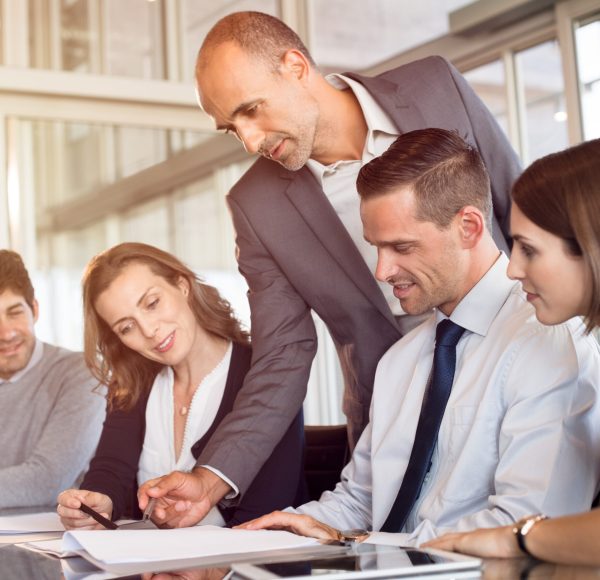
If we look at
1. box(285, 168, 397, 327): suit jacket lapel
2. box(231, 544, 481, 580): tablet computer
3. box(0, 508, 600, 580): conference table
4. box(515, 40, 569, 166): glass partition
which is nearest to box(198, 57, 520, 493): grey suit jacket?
box(285, 168, 397, 327): suit jacket lapel

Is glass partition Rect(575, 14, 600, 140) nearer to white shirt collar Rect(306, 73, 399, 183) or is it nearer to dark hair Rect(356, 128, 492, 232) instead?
white shirt collar Rect(306, 73, 399, 183)

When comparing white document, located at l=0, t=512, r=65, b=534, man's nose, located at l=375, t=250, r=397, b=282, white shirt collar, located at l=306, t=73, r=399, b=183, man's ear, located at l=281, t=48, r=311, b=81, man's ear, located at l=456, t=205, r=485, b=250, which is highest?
man's ear, located at l=281, t=48, r=311, b=81

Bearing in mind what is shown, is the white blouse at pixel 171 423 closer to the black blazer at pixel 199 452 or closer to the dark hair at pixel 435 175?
the black blazer at pixel 199 452

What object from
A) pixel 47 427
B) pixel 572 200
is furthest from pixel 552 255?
pixel 47 427

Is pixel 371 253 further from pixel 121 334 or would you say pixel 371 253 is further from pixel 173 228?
pixel 173 228

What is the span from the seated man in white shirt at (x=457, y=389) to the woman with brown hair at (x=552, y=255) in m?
0.15

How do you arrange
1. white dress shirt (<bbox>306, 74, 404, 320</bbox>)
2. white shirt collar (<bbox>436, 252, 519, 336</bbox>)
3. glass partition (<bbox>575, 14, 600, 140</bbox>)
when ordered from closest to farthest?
1. white shirt collar (<bbox>436, 252, 519, 336</bbox>)
2. white dress shirt (<bbox>306, 74, 404, 320</bbox>)
3. glass partition (<bbox>575, 14, 600, 140</bbox>)

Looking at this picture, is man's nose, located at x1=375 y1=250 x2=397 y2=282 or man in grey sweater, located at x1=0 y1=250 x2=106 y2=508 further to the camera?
man in grey sweater, located at x1=0 y1=250 x2=106 y2=508

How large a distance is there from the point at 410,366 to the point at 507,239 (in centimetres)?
42

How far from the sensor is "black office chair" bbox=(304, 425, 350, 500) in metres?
2.72

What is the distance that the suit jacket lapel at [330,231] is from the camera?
92.4 inches

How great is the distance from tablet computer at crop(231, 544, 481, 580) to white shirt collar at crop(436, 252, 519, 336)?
0.62 metres

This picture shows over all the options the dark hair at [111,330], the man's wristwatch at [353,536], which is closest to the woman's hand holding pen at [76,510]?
the dark hair at [111,330]

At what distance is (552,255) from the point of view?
1481 millimetres
